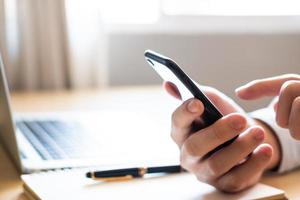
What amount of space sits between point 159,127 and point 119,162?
245 mm

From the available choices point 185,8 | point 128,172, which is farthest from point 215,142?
point 185,8

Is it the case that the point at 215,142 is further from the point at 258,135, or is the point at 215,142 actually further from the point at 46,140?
the point at 46,140

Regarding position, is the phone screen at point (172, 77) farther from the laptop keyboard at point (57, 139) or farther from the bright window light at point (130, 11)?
the bright window light at point (130, 11)

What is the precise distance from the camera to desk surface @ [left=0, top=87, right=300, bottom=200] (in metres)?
0.62

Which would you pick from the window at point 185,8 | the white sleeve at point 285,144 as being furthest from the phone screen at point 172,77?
the window at point 185,8

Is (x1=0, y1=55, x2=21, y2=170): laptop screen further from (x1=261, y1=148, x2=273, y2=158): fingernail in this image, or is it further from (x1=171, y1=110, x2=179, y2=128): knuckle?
(x1=261, y1=148, x2=273, y2=158): fingernail

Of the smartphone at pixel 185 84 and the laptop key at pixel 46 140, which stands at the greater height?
the smartphone at pixel 185 84

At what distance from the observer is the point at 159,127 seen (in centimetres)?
93

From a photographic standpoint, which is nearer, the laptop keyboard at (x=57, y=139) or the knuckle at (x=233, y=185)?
the knuckle at (x=233, y=185)

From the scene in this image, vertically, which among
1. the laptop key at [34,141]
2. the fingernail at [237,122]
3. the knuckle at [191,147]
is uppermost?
the fingernail at [237,122]

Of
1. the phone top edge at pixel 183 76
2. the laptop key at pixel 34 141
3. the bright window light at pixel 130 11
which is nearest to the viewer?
the phone top edge at pixel 183 76

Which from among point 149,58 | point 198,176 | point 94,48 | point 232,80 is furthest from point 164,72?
point 232,80

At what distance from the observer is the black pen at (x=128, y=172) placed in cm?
61

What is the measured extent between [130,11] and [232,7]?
0.41 metres
